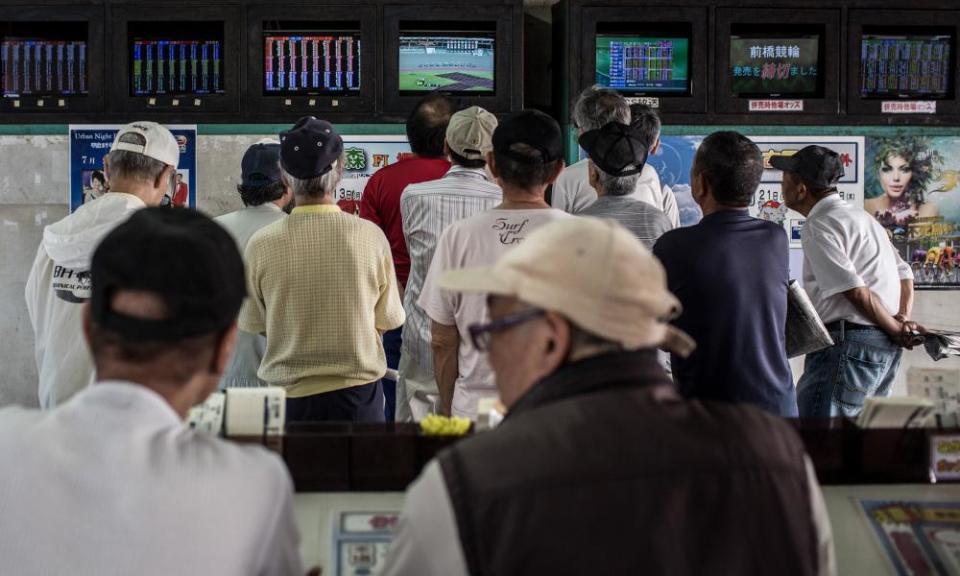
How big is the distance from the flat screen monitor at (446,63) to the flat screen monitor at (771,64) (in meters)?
1.16

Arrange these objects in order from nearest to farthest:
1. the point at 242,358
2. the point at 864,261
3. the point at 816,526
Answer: the point at 816,526 < the point at 242,358 < the point at 864,261

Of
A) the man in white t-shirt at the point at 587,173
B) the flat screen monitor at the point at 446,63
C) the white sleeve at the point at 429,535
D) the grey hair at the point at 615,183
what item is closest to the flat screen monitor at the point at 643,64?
the flat screen monitor at the point at 446,63

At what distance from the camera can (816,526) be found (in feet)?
5.19

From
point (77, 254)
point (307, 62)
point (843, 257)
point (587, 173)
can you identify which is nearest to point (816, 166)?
point (843, 257)

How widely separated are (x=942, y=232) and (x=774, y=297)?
9.14 feet

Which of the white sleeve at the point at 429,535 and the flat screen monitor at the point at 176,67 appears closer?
the white sleeve at the point at 429,535

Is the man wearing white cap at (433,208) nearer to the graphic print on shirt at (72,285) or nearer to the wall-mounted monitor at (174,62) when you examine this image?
the graphic print on shirt at (72,285)

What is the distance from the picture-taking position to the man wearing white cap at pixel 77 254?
3215mm

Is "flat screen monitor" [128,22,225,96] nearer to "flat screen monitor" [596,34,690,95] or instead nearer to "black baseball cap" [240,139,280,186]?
"black baseball cap" [240,139,280,186]

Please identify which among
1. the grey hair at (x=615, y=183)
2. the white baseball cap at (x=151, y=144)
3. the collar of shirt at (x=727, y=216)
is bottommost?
the collar of shirt at (x=727, y=216)

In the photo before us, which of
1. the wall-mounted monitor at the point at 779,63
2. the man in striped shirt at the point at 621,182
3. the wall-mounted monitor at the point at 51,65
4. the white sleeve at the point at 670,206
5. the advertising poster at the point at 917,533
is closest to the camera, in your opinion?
the advertising poster at the point at 917,533

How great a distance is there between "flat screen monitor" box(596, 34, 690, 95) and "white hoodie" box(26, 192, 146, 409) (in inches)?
108

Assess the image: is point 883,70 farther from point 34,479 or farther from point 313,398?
point 34,479

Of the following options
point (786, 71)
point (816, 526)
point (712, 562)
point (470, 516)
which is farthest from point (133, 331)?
point (786, 71)
